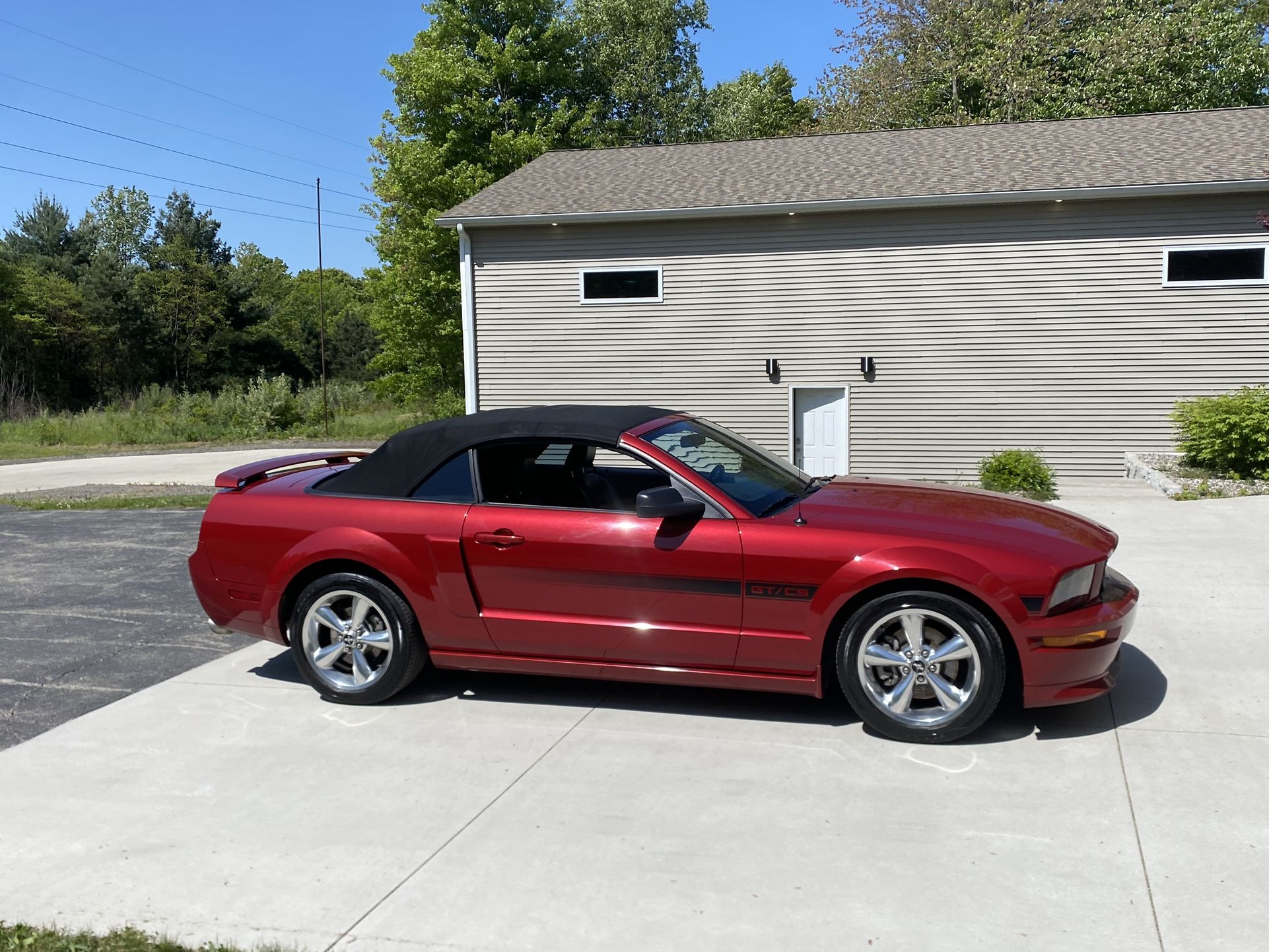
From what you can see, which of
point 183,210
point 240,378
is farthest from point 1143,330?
point 183,210

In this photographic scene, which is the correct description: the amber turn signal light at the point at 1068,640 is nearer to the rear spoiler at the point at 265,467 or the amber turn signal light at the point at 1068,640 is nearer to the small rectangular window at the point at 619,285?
the rear spoiler at the point at 265,467

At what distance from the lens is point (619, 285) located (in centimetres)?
1691

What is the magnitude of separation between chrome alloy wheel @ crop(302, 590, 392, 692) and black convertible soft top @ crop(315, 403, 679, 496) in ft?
1.85

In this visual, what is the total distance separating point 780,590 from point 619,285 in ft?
42.0

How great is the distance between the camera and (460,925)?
3.21 m

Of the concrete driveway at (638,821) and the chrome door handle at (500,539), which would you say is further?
the chrome door handle at (500,539)

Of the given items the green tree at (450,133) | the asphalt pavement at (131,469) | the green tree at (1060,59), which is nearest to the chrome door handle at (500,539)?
the asphalt pavement at (131,469)

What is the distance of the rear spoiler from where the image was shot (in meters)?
5.72

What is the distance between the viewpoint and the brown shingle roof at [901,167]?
15.2 metres

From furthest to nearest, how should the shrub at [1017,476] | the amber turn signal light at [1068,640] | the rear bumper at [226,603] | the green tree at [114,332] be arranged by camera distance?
the green tree at [114,332]
the shrub at [1017,476]
the rear bumper at [226,603]
the amber turn signal light at [1068,640]

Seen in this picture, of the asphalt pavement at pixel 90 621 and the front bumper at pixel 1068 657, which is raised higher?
the front bumper at pixel 1068 657

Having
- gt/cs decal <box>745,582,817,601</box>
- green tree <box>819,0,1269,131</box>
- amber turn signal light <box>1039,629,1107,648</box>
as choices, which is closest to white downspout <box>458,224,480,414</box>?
gt/cs decal <box>745,582,817,601</box>

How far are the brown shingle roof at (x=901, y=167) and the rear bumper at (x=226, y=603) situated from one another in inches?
462

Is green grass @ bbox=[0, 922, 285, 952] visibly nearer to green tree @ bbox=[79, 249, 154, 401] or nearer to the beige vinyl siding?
the beige vinyl siding
